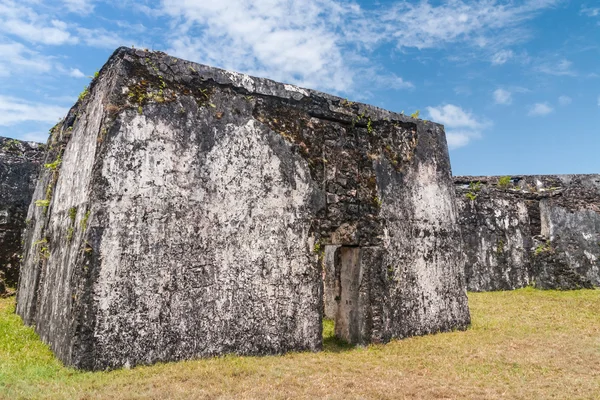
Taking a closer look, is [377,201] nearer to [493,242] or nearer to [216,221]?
[216,221]

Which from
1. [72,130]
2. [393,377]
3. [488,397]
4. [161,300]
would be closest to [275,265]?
[161,300]

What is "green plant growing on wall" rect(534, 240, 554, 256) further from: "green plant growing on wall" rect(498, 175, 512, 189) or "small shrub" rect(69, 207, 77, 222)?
"small shrub" rect(69, 207, 77, 222)

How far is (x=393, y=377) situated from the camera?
17.0ft

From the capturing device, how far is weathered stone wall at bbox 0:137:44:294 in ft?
35.5

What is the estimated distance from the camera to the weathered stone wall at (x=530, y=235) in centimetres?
1361

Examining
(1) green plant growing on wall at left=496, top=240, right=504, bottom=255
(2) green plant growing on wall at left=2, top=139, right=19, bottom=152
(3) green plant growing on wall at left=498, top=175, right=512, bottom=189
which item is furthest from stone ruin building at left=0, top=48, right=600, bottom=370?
(3) green plant growing on wall at left=498, top=175, right=512, bottom=189

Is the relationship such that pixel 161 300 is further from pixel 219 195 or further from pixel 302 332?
pixel 302 332

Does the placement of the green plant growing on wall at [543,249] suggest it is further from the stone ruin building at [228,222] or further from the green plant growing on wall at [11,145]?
the green plant growing on wall at [11,145]

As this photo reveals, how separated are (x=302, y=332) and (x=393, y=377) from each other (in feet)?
4.86

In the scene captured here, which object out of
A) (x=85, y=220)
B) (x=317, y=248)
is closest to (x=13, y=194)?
(x=85, y=220)

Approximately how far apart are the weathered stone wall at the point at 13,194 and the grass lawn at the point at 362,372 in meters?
3.69

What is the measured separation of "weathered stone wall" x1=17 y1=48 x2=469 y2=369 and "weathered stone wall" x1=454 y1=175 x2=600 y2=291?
20.5 feet

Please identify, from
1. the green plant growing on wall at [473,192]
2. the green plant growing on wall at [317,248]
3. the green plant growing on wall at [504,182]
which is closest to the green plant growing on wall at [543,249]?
the green plant growing on wall at [504,182]

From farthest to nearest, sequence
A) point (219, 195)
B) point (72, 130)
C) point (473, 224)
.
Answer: point (473, 224) < point (72, 130) < point (219, 195)
